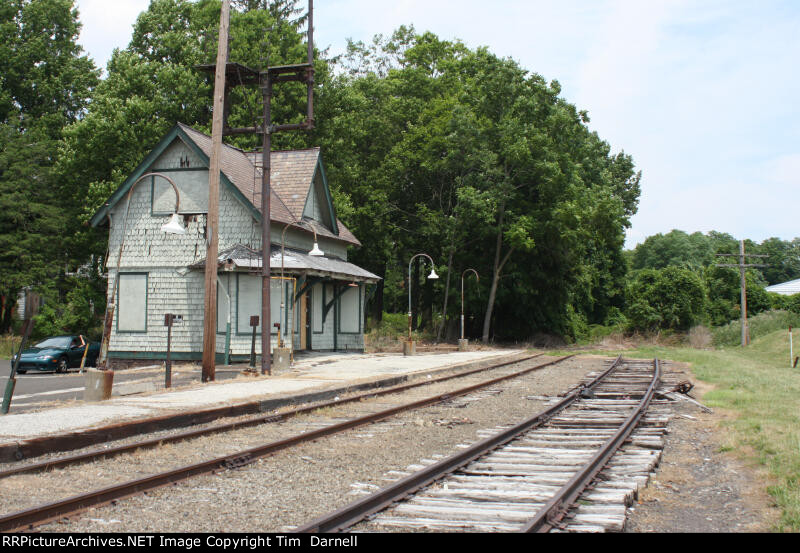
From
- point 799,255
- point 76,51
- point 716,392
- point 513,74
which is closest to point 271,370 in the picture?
point 716,392

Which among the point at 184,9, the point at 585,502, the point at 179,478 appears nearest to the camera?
the point at 585,502

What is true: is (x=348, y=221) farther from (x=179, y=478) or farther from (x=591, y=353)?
(x=179, y=478)

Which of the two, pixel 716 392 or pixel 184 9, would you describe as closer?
pixel 716 392

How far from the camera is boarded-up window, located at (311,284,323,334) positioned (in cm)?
2764

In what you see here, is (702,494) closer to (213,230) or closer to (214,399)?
(214,399)

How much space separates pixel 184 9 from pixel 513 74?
2019cm

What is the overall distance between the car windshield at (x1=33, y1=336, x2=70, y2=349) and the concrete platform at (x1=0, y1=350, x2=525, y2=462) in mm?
6726

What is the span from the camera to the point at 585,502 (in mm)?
6199

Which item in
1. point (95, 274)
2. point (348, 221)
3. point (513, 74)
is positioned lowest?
point (95, 274)

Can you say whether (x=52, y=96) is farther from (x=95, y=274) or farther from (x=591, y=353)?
(x=591, y=353)

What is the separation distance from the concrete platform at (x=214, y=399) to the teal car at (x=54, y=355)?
18.3ft

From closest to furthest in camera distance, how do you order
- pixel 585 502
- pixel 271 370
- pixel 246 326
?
pixel 585 502
pixel 271 370
pixel 246 326

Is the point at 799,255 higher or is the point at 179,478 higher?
the point at 799,255

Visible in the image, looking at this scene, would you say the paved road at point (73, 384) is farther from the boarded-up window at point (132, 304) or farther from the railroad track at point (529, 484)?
the railroad track at point (529, 484)
